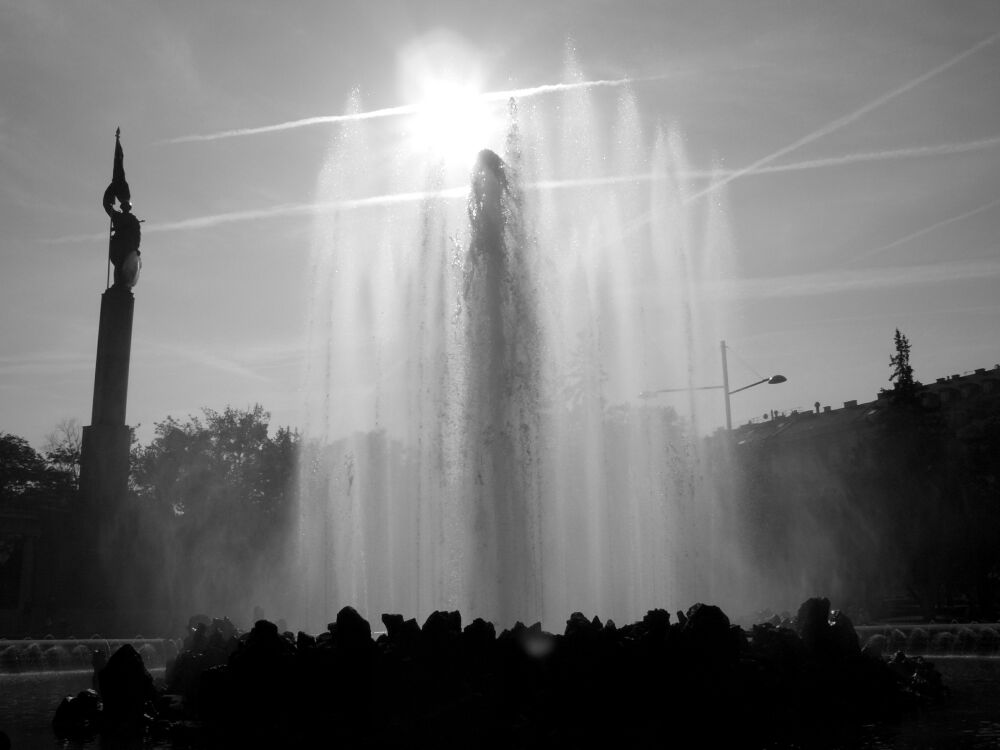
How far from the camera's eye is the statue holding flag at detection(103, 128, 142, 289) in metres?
Answer: 45.6

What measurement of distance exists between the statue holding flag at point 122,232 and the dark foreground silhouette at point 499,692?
105ft

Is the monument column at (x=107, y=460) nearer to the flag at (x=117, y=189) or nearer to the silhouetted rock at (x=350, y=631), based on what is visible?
the flag at (x=117, y=189)

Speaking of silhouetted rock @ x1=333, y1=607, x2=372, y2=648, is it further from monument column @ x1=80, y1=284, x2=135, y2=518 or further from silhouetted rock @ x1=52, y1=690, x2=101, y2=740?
monument column @ x1=80, y1=284, x2=135, y2=518

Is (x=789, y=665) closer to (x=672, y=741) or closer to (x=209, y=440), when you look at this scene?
(x=672, y=741)

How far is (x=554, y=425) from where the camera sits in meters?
27.9

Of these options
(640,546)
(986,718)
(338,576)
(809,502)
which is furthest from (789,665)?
(809,502)

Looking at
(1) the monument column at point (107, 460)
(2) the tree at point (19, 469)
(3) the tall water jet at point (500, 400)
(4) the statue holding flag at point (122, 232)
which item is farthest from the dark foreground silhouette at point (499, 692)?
(2) the tree at point (19, 469)

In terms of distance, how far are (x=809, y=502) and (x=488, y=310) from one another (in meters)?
31.4

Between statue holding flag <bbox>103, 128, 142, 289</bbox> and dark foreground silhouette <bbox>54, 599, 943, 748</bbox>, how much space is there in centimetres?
3212

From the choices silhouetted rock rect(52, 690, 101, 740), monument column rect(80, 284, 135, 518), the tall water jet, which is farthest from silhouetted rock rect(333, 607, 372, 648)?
monument column rect(80, 284, 135, 518)

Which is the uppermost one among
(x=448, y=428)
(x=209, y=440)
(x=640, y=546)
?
(x=209, y=440)

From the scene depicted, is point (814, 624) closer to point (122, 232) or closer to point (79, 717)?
point (79, 717)

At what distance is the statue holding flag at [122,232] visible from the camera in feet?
150

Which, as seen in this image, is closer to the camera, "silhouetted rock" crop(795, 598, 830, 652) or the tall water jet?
"silhouetted rock" crop(795, 598, 830, 652)
